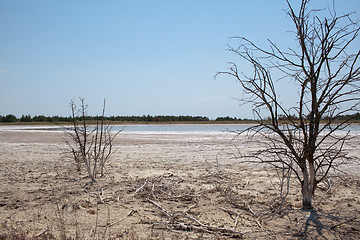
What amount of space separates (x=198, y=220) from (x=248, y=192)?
1.94 metres

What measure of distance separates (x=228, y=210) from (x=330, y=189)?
2.33 meters

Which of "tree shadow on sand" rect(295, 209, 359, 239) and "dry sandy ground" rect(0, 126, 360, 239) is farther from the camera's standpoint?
"dry sandy ground" rect(0, 126, 360, 239)

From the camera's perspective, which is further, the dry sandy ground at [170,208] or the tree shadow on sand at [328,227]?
the dry sandy ground at [170,208]

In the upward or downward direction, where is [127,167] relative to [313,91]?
downward

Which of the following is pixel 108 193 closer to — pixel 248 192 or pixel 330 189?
pixel 248 192

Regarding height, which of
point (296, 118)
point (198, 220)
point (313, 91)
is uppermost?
point (313, 91)

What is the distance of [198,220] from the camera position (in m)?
4.71

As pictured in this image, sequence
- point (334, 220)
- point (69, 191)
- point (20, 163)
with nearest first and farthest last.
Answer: point (334, 220)
point (69, 191)
point (20, 163)

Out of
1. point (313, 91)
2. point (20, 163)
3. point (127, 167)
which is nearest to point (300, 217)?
point (313, 91)

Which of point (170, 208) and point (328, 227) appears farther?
point (170, 208)

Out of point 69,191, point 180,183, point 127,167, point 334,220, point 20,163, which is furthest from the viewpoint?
point 20,163

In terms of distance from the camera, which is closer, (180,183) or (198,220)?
(198,220)

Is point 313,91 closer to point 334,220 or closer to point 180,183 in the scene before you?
point 334,220

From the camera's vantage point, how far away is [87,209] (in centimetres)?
526
